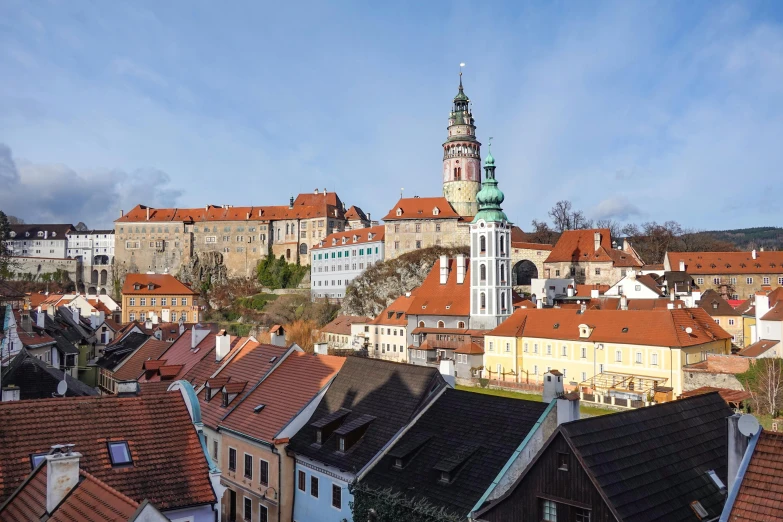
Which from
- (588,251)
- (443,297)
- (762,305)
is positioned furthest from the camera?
(588,251)

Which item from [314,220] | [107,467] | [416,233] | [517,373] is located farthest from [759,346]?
[314,220]

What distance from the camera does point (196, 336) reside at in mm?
30266

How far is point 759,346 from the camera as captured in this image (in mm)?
40250

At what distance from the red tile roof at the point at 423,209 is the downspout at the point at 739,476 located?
79.0m

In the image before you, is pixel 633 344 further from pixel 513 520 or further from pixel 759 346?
pixel 513 520

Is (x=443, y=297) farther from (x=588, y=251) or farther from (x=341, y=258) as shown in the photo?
A: (x=341, y=258)

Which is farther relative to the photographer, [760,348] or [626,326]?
[626,326]

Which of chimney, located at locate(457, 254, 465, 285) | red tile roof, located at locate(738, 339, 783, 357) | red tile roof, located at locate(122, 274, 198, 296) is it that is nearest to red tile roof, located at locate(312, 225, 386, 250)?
red tile roof, located at locate(122, 274, 198, 296)

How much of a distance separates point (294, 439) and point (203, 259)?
337 feet

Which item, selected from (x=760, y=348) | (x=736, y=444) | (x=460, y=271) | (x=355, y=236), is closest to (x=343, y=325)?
(x=460, y=271)

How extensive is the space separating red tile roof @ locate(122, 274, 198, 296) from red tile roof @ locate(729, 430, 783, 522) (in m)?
80.3

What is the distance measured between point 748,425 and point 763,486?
96 cm

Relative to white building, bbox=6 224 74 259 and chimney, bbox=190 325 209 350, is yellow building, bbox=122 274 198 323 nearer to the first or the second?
chimney, bbox=190 325 209 350

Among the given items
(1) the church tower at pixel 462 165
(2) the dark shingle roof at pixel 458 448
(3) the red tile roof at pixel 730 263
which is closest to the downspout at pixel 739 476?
(2) the dark shingle roof at pixel 458 448
